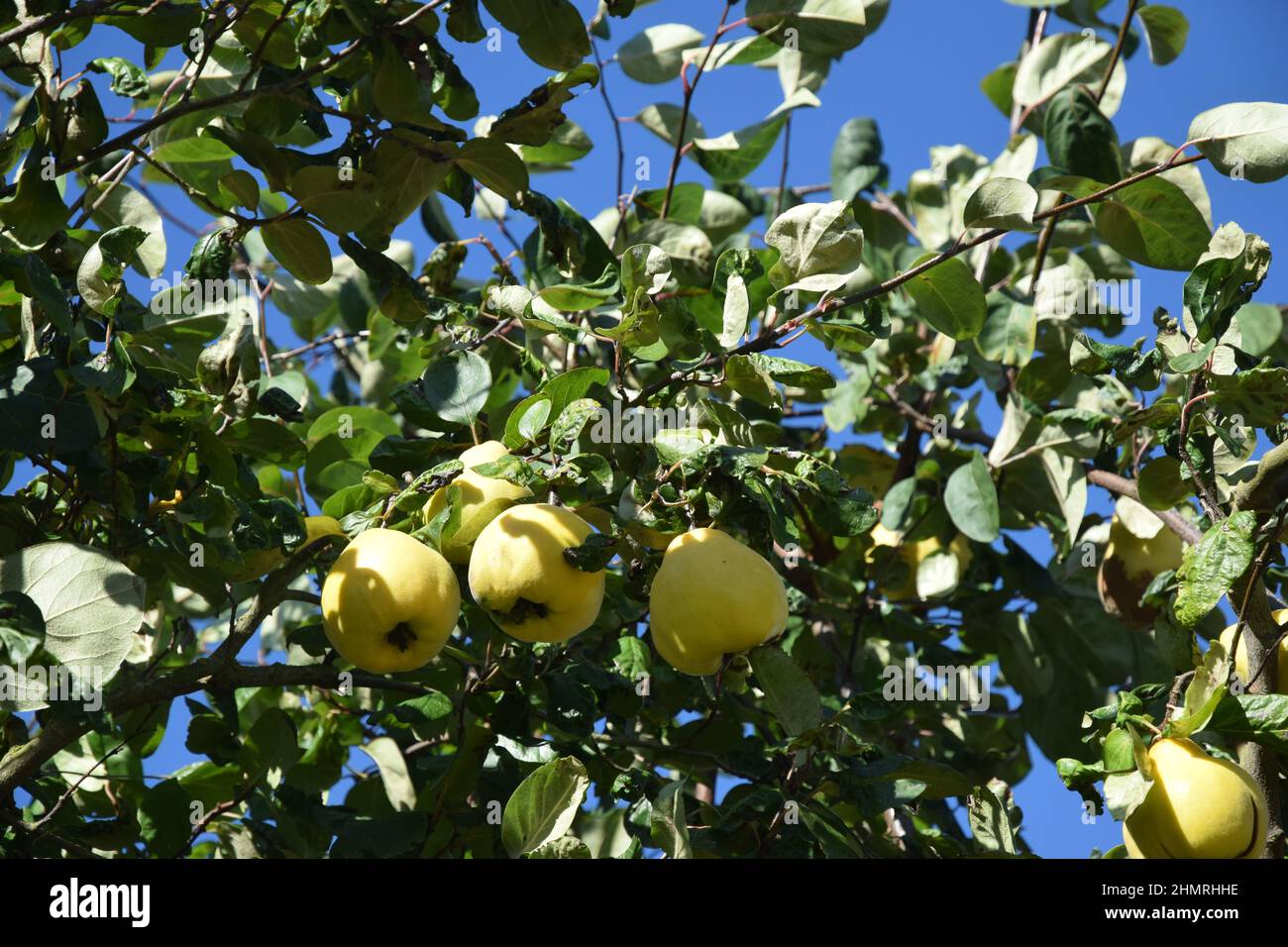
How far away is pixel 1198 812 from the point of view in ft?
5.02

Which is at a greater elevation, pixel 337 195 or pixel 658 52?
pixel 658 52

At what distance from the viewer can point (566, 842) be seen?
5.04ft

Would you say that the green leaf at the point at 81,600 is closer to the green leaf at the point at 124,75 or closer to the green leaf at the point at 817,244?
the green leaf at the point at 124,75

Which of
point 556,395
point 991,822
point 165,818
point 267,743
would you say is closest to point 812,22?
point 556,395

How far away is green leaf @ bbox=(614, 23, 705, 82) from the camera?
2945 millimetres

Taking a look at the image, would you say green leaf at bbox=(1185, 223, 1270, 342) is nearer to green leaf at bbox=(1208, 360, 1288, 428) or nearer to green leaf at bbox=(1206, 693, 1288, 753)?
green leaf at bbox=(1208, 360, 1288, 428)

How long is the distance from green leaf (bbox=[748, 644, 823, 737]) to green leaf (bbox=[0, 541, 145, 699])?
0.86m

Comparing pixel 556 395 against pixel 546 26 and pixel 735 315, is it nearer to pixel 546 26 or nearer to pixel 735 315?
pixel 735 315

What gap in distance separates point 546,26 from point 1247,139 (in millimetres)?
1040

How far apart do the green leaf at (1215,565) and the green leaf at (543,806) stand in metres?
0.80

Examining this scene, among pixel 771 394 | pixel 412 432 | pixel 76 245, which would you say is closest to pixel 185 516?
pixel 76 245

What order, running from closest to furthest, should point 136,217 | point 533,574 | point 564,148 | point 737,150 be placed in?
point 533,574, point 136,217, point 564,148, point 737,150

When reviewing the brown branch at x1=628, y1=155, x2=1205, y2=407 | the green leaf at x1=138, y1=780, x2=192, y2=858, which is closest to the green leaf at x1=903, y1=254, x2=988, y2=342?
the brown branch at x1=628, y1=155, x2=1205, y2=407

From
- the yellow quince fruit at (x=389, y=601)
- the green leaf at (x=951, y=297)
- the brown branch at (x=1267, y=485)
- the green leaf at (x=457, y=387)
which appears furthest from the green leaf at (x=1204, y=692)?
the green leaf at (x=457, y=387)
